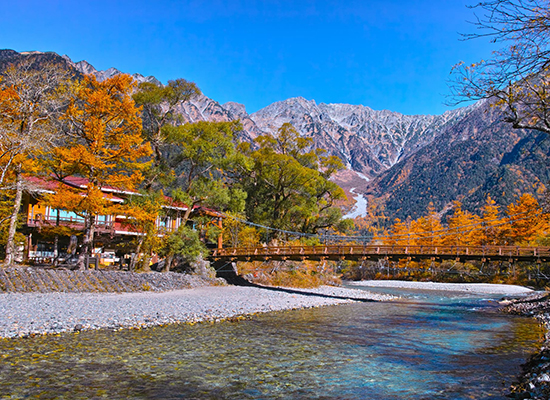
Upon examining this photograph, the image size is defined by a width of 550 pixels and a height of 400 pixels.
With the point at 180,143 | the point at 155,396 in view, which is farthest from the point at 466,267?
the point at 155,396

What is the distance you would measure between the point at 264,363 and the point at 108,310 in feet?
24.4

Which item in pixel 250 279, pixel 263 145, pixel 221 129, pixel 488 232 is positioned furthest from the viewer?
pixel 488 232

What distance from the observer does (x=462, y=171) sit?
7840 inches

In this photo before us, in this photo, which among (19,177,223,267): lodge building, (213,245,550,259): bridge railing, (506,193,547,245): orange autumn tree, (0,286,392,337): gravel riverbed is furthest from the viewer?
(506,193,547,245): orange autumn tree

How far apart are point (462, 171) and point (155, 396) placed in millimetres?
216886

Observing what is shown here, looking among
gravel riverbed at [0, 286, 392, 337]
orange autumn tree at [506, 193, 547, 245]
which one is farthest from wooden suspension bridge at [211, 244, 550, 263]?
orange autumn tree at [506, 193, 547, 245]

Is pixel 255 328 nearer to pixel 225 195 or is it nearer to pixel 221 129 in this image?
pixel 225 195

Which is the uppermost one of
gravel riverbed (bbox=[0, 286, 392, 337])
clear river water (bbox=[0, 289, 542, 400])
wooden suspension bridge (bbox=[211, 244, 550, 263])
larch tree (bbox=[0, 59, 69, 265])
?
larch tree (bbox=[0, 59, 69, 265])

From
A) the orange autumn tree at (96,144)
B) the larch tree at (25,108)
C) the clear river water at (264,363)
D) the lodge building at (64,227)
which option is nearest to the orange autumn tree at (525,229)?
the lodge building at (64,227)

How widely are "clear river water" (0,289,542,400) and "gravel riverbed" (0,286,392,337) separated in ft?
3.01

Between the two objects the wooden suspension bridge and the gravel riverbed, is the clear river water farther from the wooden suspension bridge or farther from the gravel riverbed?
the wooden suspension bridge

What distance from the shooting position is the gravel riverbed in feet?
33.9

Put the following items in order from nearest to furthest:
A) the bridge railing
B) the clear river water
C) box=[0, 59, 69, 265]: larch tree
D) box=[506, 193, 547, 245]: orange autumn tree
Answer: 1. the clear river water
2. box=[0, 59, 69, 265]: larch tree
3. the bridge railing
4. box=[506, 193, 547, 245]: orange autumn tree

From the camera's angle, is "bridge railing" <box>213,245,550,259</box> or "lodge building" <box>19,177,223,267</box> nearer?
"lodge building" <box>19,177,223,267</box>
